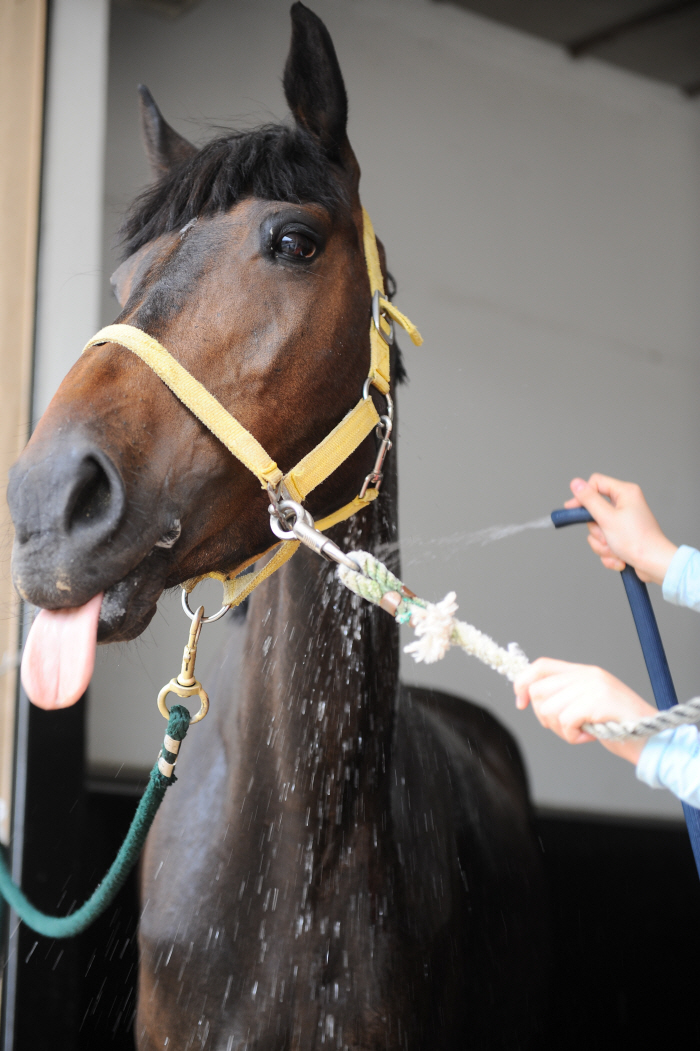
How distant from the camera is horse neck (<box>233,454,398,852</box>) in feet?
3.40

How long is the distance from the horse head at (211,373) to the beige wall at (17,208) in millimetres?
1035

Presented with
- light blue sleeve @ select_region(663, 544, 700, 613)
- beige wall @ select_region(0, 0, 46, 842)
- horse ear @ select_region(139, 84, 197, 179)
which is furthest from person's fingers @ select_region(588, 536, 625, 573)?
beige wall @ select_region(0, 0, 46, 842)

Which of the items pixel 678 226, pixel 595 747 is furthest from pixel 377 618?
pixel 678 226

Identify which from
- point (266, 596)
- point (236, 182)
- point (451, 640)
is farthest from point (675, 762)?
point (236, 182)

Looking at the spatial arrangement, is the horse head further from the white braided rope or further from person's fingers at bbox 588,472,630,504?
person's fingers at bbox 588,472,630,504

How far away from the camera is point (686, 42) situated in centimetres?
266

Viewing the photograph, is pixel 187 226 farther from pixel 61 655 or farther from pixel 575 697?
pixel 575 697

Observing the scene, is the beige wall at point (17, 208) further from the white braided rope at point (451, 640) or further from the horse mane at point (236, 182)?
the white braided rope at point (451, 640)

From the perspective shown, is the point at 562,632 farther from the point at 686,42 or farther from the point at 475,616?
the point at 686,42

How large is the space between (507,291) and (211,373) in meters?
2.37

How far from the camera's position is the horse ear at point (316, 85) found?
951 mm

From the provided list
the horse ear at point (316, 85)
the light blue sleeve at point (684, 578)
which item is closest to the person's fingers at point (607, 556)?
the light blue sleeve at point (684, 578)

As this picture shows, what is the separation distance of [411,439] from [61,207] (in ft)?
4.23

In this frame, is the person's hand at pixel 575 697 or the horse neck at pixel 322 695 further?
the horse neck at pixel 322 695
